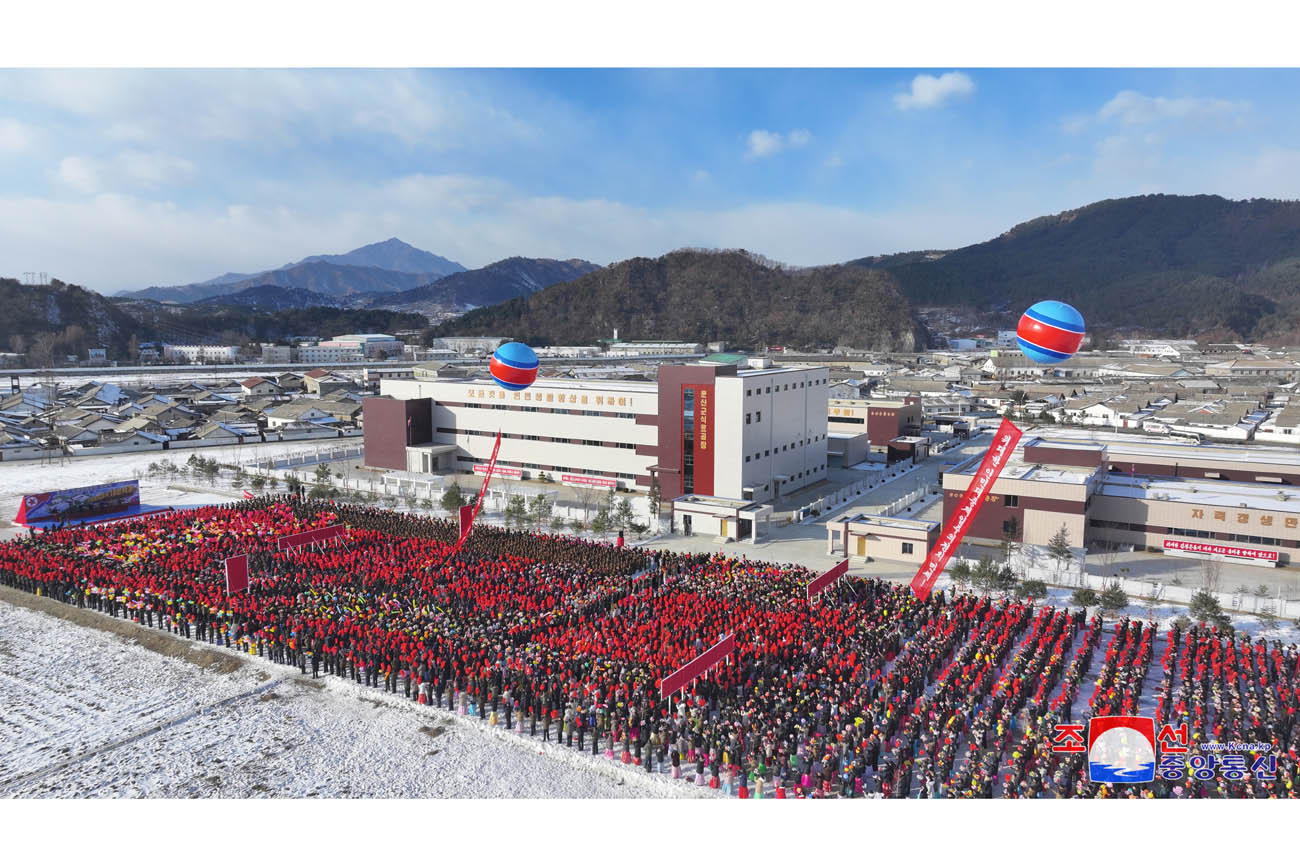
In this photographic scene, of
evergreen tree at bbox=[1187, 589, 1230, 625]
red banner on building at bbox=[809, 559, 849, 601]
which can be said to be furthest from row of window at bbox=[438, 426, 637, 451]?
evergreen tree at bbox=[1187, 589, 1230, 625]

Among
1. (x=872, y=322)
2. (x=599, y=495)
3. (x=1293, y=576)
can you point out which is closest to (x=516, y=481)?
(x=599, y=495)

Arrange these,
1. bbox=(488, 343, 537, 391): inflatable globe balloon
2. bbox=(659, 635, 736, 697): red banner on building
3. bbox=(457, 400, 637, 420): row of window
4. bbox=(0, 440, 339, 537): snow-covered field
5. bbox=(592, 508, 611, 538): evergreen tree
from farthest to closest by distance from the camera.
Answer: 1. bbox=(0, 440, 339, 537): snow-covered field
2. bbox=(457, 400, 637, 420): row of window
3. bbox=(488, 343, 537, 391): inflatable globe balloon
4. bbox=(592, 508, 611, 538): evergreen tree
5. bbox=(659, 635, 736, 697): red banner on building

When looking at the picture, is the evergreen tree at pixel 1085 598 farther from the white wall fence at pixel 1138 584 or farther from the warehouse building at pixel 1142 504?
the warehouse building at pixel 1142 504

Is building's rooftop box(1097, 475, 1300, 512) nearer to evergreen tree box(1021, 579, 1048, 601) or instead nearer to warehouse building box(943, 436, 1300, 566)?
warehouse building box(943, 436, 1300, 566)

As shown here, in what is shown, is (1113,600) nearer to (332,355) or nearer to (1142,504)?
(1142,504)

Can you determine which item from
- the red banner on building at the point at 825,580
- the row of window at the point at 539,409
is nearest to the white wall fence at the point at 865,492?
the row of window at the point at 539,409

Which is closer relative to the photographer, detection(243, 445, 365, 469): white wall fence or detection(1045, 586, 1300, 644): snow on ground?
detection(1045, 586, 1300, 644): snow on ground

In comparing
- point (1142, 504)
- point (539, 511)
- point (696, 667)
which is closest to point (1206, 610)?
point (1142, 504)
